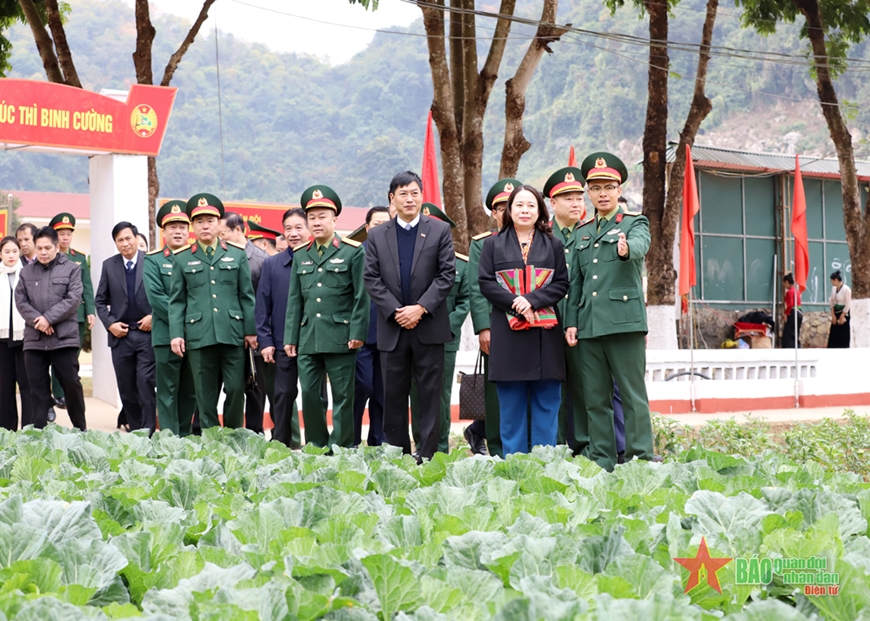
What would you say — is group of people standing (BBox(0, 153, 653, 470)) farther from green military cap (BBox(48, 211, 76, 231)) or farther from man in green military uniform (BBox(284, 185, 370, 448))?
green military cap (BBox(48, 211, 76, 231))

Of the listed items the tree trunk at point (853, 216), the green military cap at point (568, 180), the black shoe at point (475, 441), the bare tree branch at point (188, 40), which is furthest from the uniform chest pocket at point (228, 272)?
the tree trunk at point (853, 216)

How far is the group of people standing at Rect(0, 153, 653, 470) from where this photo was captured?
5.79m

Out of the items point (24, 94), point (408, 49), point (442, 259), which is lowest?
point (442, 259)

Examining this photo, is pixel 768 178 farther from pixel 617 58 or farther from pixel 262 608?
pixel 617 58

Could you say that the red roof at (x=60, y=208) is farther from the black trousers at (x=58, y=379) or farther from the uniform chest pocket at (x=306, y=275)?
the uniform chest pocket at (x=306, y=275)

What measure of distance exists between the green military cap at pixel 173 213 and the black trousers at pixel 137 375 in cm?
105

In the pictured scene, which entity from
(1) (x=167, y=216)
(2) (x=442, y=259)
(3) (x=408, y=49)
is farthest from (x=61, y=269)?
(3) (x=408, y=49)

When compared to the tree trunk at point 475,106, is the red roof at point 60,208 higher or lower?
higher

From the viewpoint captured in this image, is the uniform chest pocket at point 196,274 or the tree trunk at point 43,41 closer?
the uniform chest pocket at point 196,274

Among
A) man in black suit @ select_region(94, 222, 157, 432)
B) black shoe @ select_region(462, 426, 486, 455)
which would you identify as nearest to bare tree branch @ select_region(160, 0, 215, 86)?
man in black suit @ select_region(94, 222, 157, 432)

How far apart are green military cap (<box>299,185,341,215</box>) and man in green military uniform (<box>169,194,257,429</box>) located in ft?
2.85

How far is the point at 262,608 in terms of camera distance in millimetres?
1651

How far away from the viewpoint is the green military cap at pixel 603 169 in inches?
230

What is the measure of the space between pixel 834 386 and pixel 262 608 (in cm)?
1306
